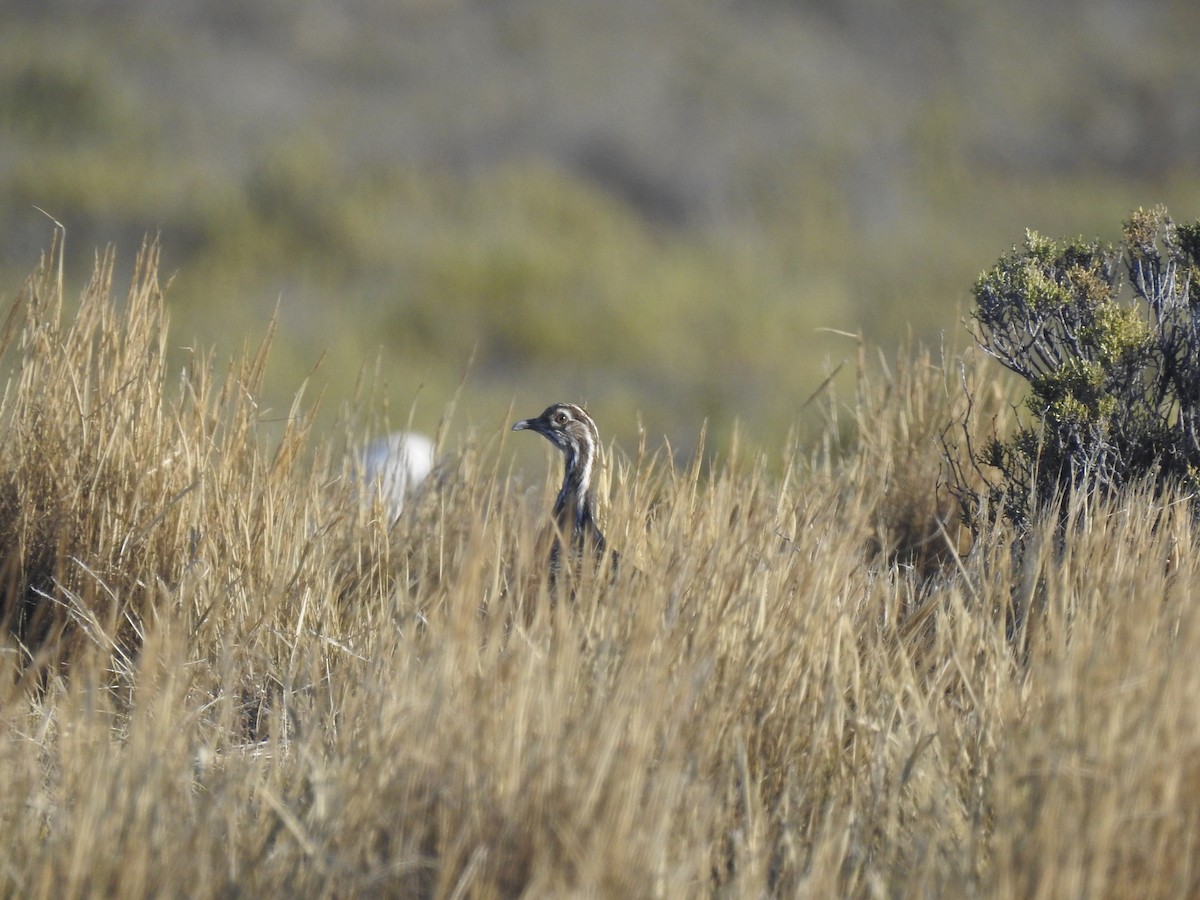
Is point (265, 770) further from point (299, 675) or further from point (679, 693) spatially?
point (679, 693)

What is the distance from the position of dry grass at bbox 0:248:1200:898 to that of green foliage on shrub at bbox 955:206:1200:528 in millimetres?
427

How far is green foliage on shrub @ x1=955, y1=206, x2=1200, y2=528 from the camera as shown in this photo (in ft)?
13.5

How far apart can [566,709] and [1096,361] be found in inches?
89.4

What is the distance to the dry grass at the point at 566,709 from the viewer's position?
94.6 inches

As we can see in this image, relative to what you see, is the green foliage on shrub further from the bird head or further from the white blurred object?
the white blurred object

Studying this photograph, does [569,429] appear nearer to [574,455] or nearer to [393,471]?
[574,455]

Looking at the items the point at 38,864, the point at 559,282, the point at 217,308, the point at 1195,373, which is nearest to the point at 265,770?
the point at 38,864

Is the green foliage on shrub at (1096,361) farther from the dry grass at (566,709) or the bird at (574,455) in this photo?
the bird at (574,455)

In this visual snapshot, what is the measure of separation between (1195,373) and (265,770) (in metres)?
2.91

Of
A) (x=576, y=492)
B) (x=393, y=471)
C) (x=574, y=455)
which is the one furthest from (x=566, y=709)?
(x=393, y=471)

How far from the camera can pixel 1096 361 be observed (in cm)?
418

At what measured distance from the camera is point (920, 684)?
338 cm

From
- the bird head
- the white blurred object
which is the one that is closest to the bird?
the bird head

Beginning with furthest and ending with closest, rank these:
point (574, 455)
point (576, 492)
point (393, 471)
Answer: point (393, 471) → point (574, 455) → point (576, 492)
